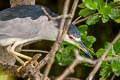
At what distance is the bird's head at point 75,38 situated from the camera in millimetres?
2118

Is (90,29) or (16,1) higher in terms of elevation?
(16,1)

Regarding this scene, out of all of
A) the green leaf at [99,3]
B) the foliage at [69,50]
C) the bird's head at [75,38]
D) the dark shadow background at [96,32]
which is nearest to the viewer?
the bird's head at [75,38]

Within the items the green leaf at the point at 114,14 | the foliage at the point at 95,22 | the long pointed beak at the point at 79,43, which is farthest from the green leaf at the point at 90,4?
the long pointed beak at the point at 79,43

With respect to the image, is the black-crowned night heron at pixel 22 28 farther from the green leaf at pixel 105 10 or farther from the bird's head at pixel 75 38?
the green leaf at pixel 105 10

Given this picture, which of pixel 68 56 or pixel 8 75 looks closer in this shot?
pixel 8 75

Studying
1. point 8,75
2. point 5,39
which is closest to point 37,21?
point 5,39

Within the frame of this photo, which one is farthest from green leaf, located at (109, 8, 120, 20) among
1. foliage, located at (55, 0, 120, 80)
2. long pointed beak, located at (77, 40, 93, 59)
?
long pointed beak, located at (77, 40, 93, 59)

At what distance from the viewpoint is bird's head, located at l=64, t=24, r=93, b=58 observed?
6.95 ft

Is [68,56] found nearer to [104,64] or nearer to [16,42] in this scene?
[104,64]

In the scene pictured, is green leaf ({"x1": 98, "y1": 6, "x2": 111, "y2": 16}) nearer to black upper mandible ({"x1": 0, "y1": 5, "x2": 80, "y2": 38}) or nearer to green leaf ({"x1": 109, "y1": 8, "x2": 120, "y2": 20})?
green leaf ({"x1": 109, "y1": 8, "x2": 120, "y2": 20})

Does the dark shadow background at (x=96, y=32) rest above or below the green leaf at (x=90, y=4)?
below

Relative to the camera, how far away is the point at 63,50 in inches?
95.3

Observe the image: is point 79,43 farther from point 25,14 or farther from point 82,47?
point 25,14

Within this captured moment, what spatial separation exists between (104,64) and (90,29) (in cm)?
166
